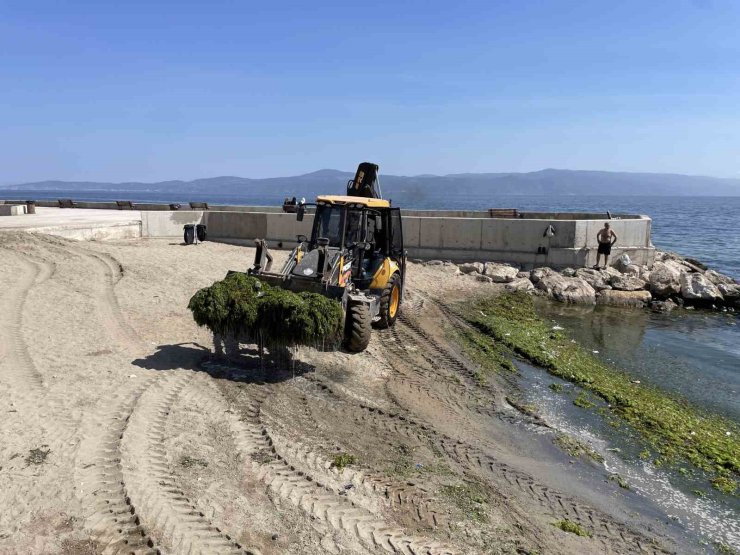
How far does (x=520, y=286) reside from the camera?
17.0 meters

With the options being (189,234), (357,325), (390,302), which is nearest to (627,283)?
(390,302)

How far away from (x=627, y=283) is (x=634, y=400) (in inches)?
361

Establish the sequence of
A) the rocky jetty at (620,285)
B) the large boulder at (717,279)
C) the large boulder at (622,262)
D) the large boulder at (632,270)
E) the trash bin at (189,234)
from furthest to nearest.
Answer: the trash bin at (189,234) → the large boulder at (622,262) → the large boulder at (632,270) → the large boulder at (717,279) → the rocky jetty at (620,285)

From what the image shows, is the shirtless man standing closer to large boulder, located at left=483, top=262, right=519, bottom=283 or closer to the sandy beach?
large boulder, located at left=483, top=262, right=519, bottom=283

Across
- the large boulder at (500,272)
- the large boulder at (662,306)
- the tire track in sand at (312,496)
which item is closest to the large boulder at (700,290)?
the large boulder at (662,306)

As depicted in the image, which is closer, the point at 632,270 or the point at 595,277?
the point at 595,277

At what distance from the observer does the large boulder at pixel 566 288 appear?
1623 cm

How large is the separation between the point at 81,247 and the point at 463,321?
11.0 meters

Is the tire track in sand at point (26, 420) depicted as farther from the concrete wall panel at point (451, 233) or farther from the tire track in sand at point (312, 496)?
the concrete wall panel at point (451, 233)

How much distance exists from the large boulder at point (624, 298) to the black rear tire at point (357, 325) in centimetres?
978

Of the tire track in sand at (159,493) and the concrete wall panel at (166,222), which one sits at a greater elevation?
the concrete wall panel at (166,222)

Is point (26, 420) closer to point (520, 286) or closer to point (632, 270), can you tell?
point (520, 286)

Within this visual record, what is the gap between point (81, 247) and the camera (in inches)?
660

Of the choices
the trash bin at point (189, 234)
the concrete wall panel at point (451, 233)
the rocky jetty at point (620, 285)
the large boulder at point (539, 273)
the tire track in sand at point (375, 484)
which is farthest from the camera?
the trash bin at point (189, 234)
